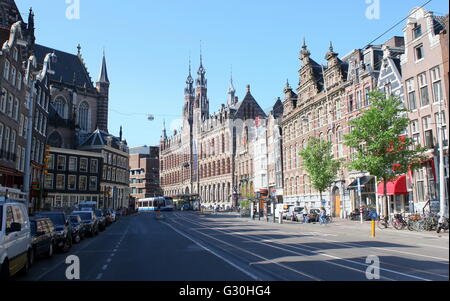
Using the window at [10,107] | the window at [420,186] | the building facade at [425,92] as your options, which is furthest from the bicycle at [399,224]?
the window at [10,107]

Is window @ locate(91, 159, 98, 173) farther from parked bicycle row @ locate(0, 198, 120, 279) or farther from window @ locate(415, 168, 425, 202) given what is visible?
parked bicycle row @ locate(0, 198, 120, 279)

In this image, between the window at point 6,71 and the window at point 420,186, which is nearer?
the window at point 6,71

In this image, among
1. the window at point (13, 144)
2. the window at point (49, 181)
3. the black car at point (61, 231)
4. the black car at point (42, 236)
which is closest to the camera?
the black car at point (42, 236)

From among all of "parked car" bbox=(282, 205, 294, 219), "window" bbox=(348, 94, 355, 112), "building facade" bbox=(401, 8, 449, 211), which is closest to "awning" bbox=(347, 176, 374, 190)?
"building facade" bbox=(401, 8, 449, 211)

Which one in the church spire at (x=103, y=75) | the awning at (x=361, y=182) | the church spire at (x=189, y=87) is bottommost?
the awning at (x=361, y=182)

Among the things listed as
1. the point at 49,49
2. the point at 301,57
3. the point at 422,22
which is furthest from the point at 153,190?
the point at 422,22

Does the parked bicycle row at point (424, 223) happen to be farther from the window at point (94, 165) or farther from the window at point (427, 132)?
the window at point (94, 165)

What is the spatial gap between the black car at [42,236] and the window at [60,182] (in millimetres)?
53106

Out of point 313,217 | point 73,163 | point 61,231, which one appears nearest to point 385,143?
point 313,217

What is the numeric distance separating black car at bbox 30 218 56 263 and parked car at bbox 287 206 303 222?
29216 mm

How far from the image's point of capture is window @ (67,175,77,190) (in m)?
67.2

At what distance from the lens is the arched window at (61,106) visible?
82125 mm

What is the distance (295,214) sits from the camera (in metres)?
42.4
